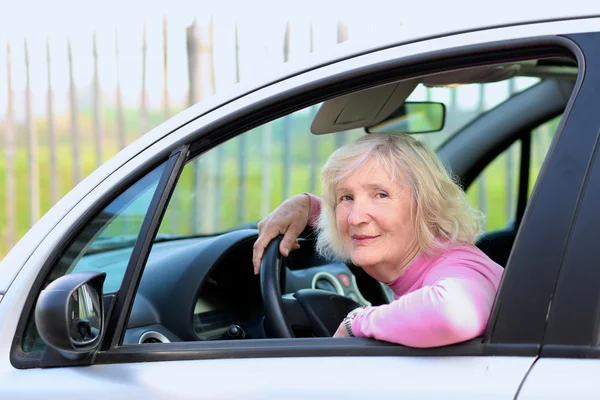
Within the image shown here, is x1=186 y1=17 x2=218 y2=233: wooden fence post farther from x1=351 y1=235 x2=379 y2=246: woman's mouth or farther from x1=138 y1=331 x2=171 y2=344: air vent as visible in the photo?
x1=351 y1=235 x2=379 y2=246: woman's mouth

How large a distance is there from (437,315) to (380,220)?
39 centimetres

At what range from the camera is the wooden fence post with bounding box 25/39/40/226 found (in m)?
6.48

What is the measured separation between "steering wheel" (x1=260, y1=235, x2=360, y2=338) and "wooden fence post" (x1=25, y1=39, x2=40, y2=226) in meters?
4.66

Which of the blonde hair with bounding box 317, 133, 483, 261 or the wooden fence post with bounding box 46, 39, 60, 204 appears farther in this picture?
the wooden fence post with bounding box 46, 39, 60, 204

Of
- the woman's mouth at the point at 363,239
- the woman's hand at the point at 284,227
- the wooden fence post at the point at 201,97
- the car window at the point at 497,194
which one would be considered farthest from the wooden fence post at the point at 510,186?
the woman's mouth at the point at 363,239

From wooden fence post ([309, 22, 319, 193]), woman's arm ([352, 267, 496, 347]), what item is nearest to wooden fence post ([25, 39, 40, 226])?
wooden fence post ([309, 22, 319, 193])

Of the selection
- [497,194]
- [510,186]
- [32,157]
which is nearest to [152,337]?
[510,186]

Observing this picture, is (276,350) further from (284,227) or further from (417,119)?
(417,119)

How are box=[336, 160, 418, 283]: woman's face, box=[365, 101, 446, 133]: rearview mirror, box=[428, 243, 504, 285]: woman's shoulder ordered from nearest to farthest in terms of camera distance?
box=[428, 243, 504, 285]: woman's shoulder, box=[336, 160, 418, 283]: woman's face, box=[365, 101, 446, 133]: rearview mirror

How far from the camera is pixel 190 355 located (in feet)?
5.59


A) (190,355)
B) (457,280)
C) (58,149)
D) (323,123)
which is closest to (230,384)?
(190,355)

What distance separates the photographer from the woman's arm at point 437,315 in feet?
5.04

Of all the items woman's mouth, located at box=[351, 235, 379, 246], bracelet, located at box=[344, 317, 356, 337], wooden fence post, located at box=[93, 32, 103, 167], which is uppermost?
wooden fence post, located at box=[93, 32, 103, 167]

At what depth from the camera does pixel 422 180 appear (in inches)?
75.3
